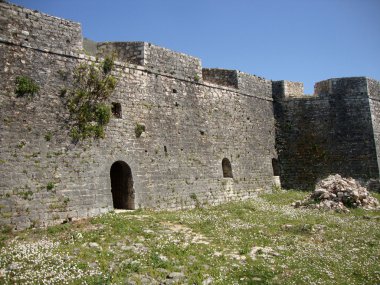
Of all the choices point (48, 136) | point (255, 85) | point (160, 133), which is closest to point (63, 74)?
point (48, 136)


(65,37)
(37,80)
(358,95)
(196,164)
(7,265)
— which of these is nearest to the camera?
(7,265)

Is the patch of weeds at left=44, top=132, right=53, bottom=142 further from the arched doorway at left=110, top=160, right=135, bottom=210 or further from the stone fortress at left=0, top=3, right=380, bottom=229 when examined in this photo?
the arched doorway at left=110, top=160, right=135, bottom=210

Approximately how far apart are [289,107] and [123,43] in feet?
41.0

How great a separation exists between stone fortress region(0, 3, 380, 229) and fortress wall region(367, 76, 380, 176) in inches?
4.5

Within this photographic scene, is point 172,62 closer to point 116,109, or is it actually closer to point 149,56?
point 149,56

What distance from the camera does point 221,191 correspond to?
62.9 ft

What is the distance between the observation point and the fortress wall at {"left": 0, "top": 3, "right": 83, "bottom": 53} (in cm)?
1276

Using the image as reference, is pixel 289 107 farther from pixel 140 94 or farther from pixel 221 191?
pixel 140 94

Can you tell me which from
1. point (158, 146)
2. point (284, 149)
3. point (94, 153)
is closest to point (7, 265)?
point (94, 153)

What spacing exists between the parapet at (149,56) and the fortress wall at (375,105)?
1278cm

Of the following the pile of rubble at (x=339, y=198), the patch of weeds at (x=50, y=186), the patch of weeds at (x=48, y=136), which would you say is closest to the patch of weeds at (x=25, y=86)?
the patch of weeds at (x=48, y=136)

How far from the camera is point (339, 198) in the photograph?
1709 centimetres

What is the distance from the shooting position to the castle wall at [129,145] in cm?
1234

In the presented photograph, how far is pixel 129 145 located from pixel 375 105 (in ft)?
55.5
